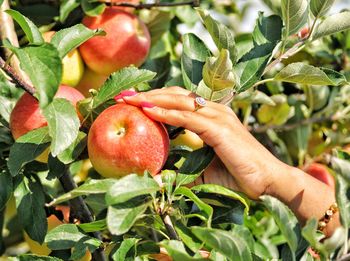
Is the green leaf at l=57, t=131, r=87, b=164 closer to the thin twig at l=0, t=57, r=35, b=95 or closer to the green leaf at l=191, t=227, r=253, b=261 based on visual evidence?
the thin twig at l=0, t=57, r=35, b=95

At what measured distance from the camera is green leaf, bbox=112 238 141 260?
1080 millimetres

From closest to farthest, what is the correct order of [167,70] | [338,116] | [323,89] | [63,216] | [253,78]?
1. [253,78]
2. [63,216]
3. [167,70]
4. [323,89]
5. [338,116]

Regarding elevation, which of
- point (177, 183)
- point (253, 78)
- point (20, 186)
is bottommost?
point (20, 186)

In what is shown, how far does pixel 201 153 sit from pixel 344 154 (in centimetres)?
24

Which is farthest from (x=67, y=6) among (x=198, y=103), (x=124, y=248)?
(x=124, y=248)

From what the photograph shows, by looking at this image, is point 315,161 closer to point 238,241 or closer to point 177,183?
point 177,183

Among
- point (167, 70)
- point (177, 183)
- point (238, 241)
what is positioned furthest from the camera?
point (167, 70)

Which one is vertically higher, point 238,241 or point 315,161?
point 238,241

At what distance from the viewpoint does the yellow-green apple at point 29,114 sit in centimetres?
125

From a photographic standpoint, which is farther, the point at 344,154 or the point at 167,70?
the point at 167,70

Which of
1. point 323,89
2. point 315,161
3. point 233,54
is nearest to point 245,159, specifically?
point 233,54

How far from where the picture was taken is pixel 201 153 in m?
1.17

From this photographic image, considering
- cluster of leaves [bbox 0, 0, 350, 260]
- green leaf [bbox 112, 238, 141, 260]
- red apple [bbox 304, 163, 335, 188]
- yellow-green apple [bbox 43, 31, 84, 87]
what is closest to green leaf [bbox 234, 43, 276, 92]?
cluster of leaves [bbox 0, 0, 350, 260]

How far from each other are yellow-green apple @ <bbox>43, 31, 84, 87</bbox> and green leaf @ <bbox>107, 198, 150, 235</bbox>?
631mm
